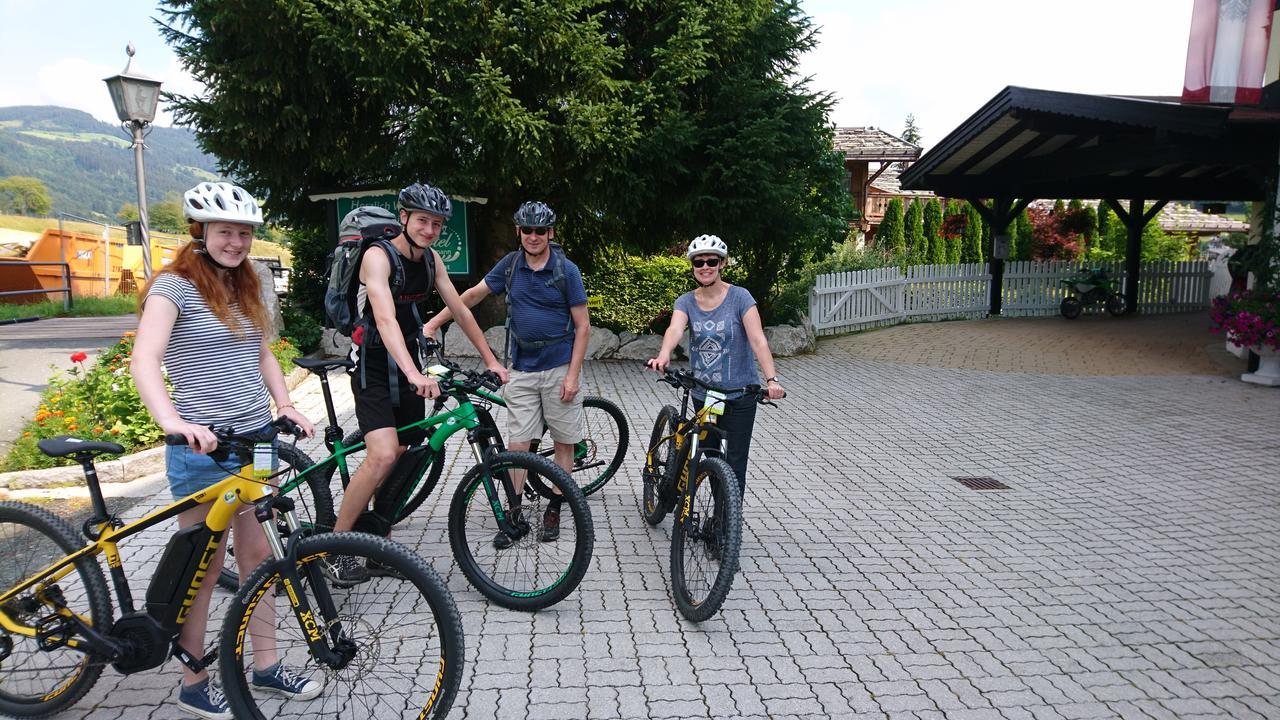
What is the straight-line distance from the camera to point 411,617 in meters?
3.12

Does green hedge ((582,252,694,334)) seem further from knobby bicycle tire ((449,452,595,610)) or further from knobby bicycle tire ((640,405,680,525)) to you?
knobby bicycle tire ((449,452,595,610))

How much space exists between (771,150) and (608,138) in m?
2.23

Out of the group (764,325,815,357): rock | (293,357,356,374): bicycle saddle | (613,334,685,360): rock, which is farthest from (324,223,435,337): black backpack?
(764,325,815,357): rock

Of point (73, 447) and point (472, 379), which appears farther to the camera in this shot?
point (472, 379)

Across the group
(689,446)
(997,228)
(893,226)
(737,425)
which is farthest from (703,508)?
(893,226)

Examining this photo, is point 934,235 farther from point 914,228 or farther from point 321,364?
point 321,364

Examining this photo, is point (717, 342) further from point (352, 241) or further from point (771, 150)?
point (771, 150)

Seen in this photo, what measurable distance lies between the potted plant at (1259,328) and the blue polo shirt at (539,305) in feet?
33.9

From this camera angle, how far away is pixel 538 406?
16.7 ft

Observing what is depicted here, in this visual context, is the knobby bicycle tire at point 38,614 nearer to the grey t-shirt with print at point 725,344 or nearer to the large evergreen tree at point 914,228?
the grey t-shirt with print at point 725,344

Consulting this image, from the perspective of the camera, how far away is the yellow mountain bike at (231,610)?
2850mm

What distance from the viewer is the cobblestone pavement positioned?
3.48 meters

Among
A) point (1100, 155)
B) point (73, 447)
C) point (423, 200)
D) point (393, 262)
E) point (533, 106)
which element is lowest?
point (73, 447)

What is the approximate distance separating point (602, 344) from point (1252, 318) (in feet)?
28.8
